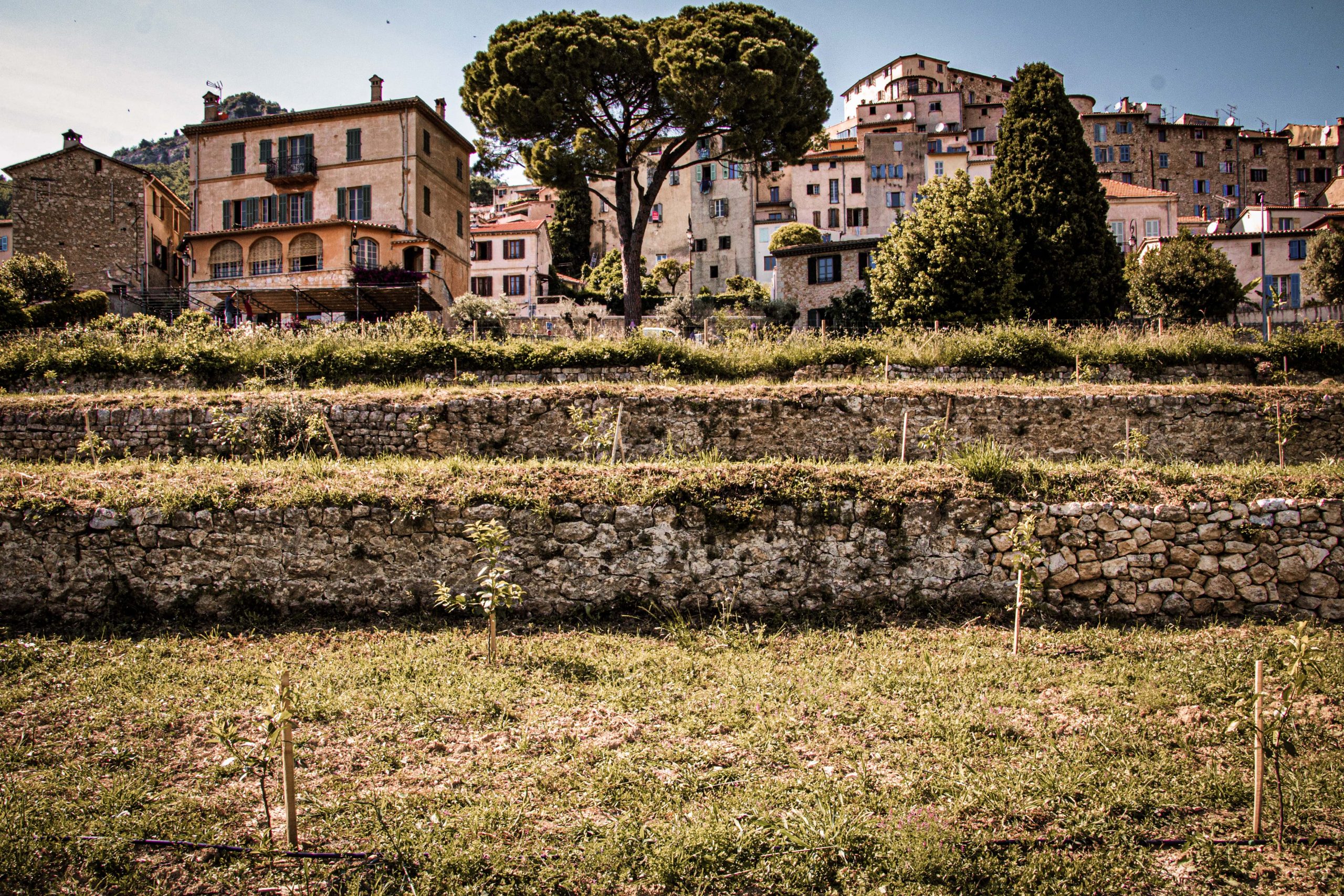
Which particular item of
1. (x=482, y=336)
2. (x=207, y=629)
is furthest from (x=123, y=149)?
(x=207, y=629)

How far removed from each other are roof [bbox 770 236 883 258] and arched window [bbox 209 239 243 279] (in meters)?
27.2

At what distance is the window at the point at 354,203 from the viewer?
123 ft

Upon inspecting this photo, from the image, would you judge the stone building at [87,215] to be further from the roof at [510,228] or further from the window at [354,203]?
the roof at [510,228]

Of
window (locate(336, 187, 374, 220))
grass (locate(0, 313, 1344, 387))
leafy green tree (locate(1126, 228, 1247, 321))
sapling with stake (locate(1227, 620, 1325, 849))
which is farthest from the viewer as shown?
window (locate(336, 187, 374, 220))

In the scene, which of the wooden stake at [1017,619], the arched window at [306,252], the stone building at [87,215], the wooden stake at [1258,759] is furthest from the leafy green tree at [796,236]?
the wooden stake at [1258,759]

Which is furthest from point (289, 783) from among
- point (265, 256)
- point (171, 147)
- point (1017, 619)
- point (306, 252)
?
point (171, 147)

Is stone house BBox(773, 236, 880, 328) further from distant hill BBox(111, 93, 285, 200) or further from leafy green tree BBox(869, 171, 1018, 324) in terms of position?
distant hill BBox(111, 93, 285, 200)

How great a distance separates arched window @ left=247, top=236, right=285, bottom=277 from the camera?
35500 millimetres

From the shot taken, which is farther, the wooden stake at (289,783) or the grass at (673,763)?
the wooden stake at (289,783)

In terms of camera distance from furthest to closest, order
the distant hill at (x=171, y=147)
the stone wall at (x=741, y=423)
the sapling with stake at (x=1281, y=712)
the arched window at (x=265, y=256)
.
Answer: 1. the distant hill at (x=171, y=147)
2. the arched window at (x=265, y=256)
3. the stone wall at (x=741, y=423)
4. the sapling with stake at (x=1281, y=712)

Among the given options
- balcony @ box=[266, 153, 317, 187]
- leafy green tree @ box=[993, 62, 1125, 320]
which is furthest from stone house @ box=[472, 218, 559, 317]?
leafy green tree @ box=[993, 62, 1125, 320]

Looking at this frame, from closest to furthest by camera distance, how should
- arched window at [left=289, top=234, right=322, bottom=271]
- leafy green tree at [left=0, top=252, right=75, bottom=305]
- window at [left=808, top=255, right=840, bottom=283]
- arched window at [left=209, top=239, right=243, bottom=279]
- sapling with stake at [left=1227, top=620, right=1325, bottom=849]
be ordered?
1. sapling with stake at [left=1227, top=620, right=1325, bottom=849]
2. leafy green tree at [left=0, top=252, right=75, bottom=305]
3. arched window at [left=289, top=234, right=322, bottom=271]
4. arched window at [left=209, top=239, right=243, bottom=279]
5. window at [left=808, top=255, right=840, bottom=283]

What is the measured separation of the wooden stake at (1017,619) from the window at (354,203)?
119 feet

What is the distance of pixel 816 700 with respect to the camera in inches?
285
